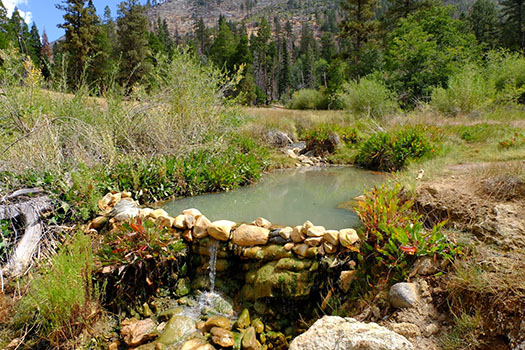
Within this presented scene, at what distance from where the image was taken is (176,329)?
2.43 meters

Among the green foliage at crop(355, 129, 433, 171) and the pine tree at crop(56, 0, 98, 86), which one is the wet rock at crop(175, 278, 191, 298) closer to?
the green foliage at crop(355, 129, 433, 171)

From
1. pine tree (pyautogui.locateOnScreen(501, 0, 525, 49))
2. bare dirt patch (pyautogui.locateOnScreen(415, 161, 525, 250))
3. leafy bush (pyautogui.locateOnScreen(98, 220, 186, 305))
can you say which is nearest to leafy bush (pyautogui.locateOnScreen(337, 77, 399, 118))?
bare dirt patch (pyautogui.locateOnScreen(415, 161, 525, 250))

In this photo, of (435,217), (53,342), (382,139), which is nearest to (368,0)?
(382,139)

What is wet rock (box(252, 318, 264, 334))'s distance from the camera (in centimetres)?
243

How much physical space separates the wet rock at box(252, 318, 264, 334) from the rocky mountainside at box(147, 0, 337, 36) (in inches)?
3935

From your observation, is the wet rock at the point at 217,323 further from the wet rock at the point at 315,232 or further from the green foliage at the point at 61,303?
the wet rock at the point at 315,232

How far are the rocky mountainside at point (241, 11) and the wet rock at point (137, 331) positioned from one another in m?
100

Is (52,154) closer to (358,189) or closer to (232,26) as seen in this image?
(358,189)

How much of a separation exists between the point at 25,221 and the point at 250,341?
2.63 metres

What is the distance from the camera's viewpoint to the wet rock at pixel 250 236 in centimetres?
291

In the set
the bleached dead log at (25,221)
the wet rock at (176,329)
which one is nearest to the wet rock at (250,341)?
the wet rock at (176,329)

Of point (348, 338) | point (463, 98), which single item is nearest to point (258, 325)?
point (348, 338)

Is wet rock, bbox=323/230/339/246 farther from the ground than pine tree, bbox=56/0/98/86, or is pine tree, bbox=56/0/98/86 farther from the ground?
pine tree, bbox=56/0/98/86

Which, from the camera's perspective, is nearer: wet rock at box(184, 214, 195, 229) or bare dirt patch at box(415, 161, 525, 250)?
bare dirt patch at box(415, 161, 525, 250)
